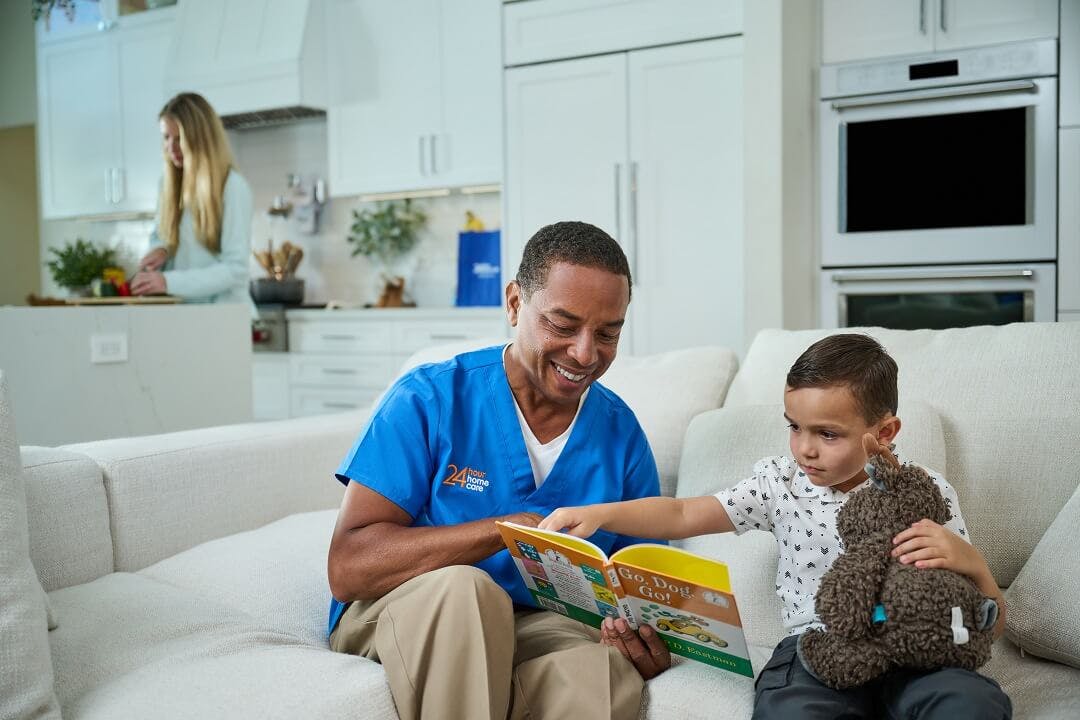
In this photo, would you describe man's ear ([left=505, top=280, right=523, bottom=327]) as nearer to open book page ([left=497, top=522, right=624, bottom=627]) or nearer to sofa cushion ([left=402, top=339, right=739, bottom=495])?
open book page ([left=497, top=522, right=624, bottom=627])

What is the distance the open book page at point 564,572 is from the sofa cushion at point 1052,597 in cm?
62

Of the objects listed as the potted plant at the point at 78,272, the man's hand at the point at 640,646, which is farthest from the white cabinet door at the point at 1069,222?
the potted plant at the point at 78,272

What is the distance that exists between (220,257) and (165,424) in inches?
22.0

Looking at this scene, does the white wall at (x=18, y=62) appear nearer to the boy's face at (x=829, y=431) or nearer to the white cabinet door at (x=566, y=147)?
the white cabinet door at (x=566, y=147)

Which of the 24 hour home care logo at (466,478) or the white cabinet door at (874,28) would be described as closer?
the 24 hour home care logo at (466,478)

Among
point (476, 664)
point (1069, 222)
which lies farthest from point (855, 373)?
point (1069, 222)

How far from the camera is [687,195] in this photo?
12.1 ft

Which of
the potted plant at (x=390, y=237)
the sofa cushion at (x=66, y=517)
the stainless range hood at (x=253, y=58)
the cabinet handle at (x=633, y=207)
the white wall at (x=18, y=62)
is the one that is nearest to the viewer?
the sofa cushion at (x=66, y=517)

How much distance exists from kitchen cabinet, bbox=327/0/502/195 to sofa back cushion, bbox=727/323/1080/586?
9.26 ft

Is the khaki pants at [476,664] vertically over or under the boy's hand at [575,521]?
under

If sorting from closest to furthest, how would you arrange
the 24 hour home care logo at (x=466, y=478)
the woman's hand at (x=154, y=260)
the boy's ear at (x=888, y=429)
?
the boy's ear at (x=888, y=429) → the 24 hour home care logo at (x=466, y=478) → the woman's hand at (x=154, y=260)

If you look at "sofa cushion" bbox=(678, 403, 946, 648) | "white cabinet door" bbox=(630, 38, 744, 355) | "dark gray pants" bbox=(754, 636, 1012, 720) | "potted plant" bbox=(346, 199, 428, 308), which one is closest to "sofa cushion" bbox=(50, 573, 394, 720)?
"dark gray pants" bbox=(754, 636, 1012, 720)

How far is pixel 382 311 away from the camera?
4656 mm

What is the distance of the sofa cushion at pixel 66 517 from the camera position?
5.26 feet
